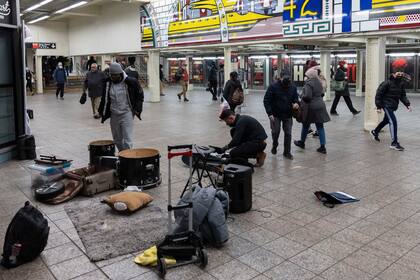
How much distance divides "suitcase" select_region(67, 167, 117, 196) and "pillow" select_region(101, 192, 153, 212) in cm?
60

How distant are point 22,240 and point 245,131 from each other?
388 centimetres

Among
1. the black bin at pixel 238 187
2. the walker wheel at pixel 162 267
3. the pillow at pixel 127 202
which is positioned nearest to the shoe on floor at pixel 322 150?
the black bin at pixel 238 187

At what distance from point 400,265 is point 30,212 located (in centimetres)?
326

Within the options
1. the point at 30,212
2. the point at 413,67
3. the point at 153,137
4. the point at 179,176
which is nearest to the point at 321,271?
the point at 30,212

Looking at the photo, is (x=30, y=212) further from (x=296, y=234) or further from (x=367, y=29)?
(x=367, y=29)

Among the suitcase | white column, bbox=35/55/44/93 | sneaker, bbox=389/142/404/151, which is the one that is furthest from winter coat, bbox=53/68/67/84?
sneaker, bbox=389/142/404/151

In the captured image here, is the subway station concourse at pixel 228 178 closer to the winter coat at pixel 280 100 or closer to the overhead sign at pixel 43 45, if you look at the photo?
the winter coat at pixel 280 100

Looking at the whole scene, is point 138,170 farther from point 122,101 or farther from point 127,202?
point 122,101

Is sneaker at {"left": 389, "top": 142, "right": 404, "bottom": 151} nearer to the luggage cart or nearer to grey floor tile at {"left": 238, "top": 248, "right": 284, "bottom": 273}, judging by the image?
grey floor tile at {"left": 238, "top": 248, "right": 284, "bottom": 273}

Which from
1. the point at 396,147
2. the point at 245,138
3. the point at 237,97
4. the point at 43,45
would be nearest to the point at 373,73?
the point at 396,147

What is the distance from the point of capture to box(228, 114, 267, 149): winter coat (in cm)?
670

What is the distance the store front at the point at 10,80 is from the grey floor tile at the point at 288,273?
234 inches

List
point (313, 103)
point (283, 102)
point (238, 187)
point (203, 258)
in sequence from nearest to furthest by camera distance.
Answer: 1. point (203, 258)
2. point (238, 187)
3. point (283, 102)
4. point (313, 103)

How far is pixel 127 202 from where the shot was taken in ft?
16.6
